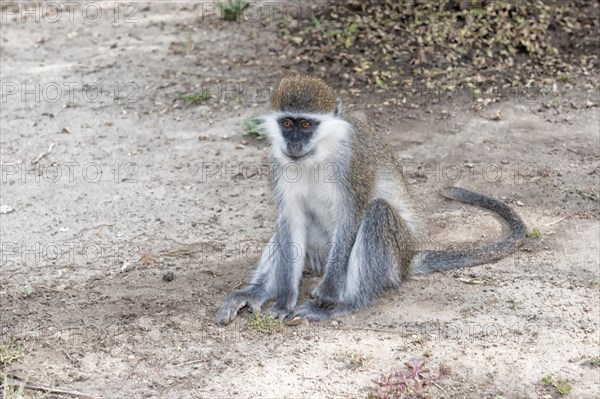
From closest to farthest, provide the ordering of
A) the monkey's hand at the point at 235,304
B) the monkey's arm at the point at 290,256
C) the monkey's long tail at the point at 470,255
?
the monkey's hand at the point at 235,304 < the monkey's arm at the point at 290,256 < the monkey's long tail at the point at 470,255

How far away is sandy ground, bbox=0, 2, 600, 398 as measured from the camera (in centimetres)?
488

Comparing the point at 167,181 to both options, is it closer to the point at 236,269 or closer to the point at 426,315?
the point at 236,269

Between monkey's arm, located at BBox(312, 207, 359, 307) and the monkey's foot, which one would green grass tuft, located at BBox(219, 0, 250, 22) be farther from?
the monkey's foot

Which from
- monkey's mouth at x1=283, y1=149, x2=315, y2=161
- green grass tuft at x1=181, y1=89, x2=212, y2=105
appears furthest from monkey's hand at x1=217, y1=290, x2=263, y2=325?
green grass tuft at x1=181, y1=89, x2=212, y2=105

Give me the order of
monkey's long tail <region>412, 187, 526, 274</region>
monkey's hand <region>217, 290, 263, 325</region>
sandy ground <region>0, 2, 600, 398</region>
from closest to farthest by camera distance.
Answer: sandy ground <region>0, 2, 600, 398</region>, monkey's hand <region>217, 290, 263, 325</region>, monkey's long tail <region>412, 187, 526, 274</region>

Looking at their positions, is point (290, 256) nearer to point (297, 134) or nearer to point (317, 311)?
point (317, 311)

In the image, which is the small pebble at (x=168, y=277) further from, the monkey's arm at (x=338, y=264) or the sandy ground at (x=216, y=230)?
the monkey's arm at (x=338, y=264)

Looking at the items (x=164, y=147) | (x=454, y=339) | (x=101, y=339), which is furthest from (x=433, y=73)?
(x=101, y=339)

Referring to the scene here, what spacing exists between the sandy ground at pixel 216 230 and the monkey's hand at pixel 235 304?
0.06m

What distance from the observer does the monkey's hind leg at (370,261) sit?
17.7ft

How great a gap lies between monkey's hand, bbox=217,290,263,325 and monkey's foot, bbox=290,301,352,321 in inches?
11.3

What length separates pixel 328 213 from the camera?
18.4 ft

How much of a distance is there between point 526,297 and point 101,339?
277 cm

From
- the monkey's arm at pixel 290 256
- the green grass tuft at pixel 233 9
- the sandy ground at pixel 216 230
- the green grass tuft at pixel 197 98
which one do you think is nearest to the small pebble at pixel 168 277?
the sandy ground at pixel 216 230
